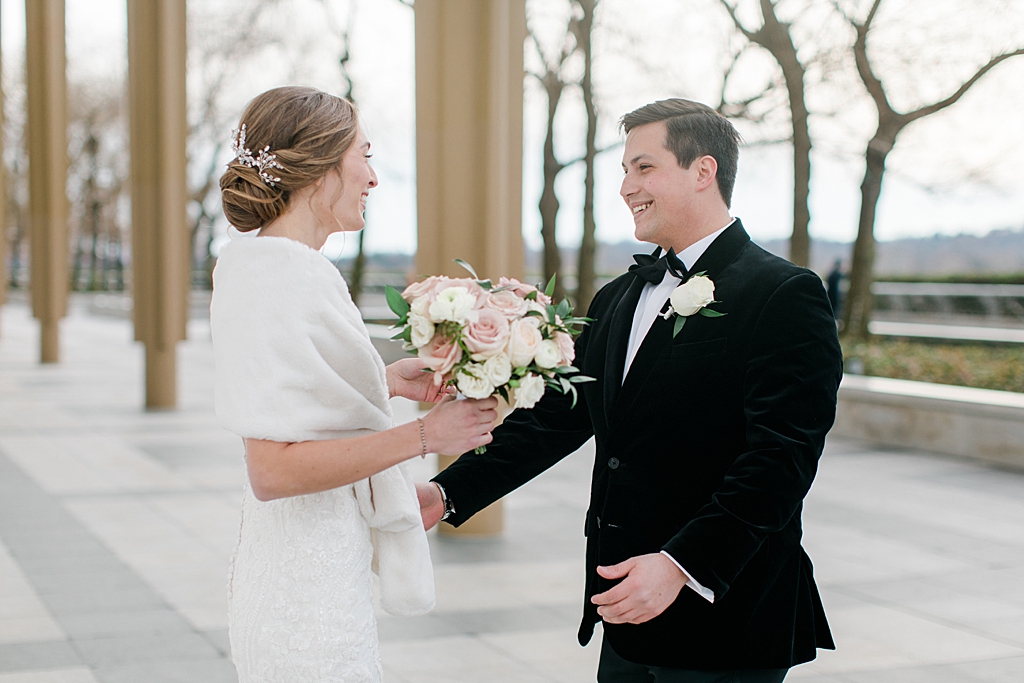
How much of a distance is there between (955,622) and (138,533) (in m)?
4.99

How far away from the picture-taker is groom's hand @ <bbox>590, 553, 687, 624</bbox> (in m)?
2.23

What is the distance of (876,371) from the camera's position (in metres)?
14.3

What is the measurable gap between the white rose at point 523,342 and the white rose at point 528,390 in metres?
0.03

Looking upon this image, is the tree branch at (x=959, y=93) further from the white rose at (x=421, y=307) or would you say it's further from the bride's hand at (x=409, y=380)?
the white rose at (x=421, y=307)

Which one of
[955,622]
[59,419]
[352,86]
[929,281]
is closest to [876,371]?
[955,622]

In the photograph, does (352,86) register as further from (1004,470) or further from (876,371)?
(1004,470)

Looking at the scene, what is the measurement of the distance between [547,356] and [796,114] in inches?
574

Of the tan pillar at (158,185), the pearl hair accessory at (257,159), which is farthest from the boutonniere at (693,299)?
the tan pillar at (158,185)

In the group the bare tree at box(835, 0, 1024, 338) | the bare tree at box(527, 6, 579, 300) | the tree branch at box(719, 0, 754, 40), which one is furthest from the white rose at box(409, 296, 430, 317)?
the bare tree at box(527, 6, 579, 300)

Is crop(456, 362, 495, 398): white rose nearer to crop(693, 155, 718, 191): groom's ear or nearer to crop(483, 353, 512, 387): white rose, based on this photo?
crop(483, 353, 512, 387): white rose

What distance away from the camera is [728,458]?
2.41 m

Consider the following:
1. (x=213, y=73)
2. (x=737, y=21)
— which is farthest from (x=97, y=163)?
(x=737, y=21)

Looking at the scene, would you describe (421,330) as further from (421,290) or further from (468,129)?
(468,129)

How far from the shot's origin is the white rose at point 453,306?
2184 mm
